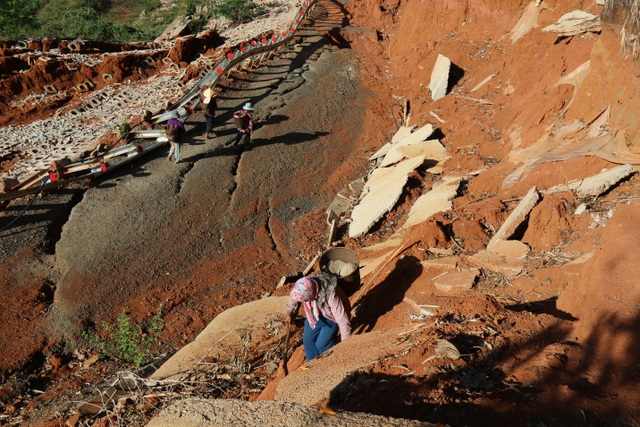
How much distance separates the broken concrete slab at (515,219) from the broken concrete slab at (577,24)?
16.8 feet

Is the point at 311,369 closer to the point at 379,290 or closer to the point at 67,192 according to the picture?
the point at 379,290

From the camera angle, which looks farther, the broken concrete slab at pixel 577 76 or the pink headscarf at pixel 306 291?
the broken concrete slab at pixel 577 76

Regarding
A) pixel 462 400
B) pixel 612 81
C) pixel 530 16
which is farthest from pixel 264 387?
pixel 530 16

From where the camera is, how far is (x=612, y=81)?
374 inches

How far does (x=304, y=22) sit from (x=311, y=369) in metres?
16.5

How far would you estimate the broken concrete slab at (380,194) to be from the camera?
10961 millimetres

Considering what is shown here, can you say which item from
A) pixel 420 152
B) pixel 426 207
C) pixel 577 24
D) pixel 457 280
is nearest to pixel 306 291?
pixel 457 280

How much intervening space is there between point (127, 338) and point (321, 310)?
4.16m

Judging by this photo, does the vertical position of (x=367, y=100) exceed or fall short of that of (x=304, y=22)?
it falls short

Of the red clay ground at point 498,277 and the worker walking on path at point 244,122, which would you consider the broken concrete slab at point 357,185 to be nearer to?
the red clay ground at point 498,277

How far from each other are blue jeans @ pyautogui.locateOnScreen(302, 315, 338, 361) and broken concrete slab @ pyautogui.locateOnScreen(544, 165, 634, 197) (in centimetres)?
442

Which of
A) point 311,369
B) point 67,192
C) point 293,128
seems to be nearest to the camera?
point 311,369

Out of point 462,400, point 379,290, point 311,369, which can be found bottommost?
point 379,290

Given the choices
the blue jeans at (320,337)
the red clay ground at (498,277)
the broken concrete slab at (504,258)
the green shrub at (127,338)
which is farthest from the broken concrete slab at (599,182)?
the green shrub at (127,338)
